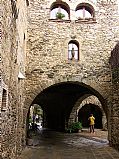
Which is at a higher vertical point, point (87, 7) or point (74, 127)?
point (87, 7)

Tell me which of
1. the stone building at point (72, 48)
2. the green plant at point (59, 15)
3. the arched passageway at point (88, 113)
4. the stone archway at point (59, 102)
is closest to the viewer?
the stone building at point (72, 48)

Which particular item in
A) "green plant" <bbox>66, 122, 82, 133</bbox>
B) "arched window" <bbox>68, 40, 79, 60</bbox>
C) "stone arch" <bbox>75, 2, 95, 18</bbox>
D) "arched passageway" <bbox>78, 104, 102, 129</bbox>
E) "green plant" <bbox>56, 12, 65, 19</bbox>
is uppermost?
"stone arch" <bbox>75, 2, 95, 18</bbox>

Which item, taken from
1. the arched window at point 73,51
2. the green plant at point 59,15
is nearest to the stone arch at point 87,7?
the green plant at point 59,15

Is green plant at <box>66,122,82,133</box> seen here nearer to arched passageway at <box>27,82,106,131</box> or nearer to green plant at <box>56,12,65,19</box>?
arched passageway at <box>27,82,106,131</box>

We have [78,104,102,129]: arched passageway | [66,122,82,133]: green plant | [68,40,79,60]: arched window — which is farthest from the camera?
[78,104,102,129]: arched passageway

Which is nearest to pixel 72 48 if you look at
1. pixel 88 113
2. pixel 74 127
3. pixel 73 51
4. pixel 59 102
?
pixel 73 51

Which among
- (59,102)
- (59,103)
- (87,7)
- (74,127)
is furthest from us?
(59,103)

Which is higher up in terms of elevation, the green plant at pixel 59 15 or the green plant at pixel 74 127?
the green plant at pixel 59 15

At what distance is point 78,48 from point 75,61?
58cm

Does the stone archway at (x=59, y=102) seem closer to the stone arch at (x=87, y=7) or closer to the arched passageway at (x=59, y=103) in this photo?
the arched passageway at (x=59, y=103)

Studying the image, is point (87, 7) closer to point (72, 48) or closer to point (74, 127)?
point (72, 48)

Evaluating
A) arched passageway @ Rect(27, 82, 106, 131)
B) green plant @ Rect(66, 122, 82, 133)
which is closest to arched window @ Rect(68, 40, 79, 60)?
arched passageway @ Rect(27, 82, 106, 131)

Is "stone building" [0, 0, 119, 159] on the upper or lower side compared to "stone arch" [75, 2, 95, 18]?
lower

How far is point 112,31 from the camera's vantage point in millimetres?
10234
